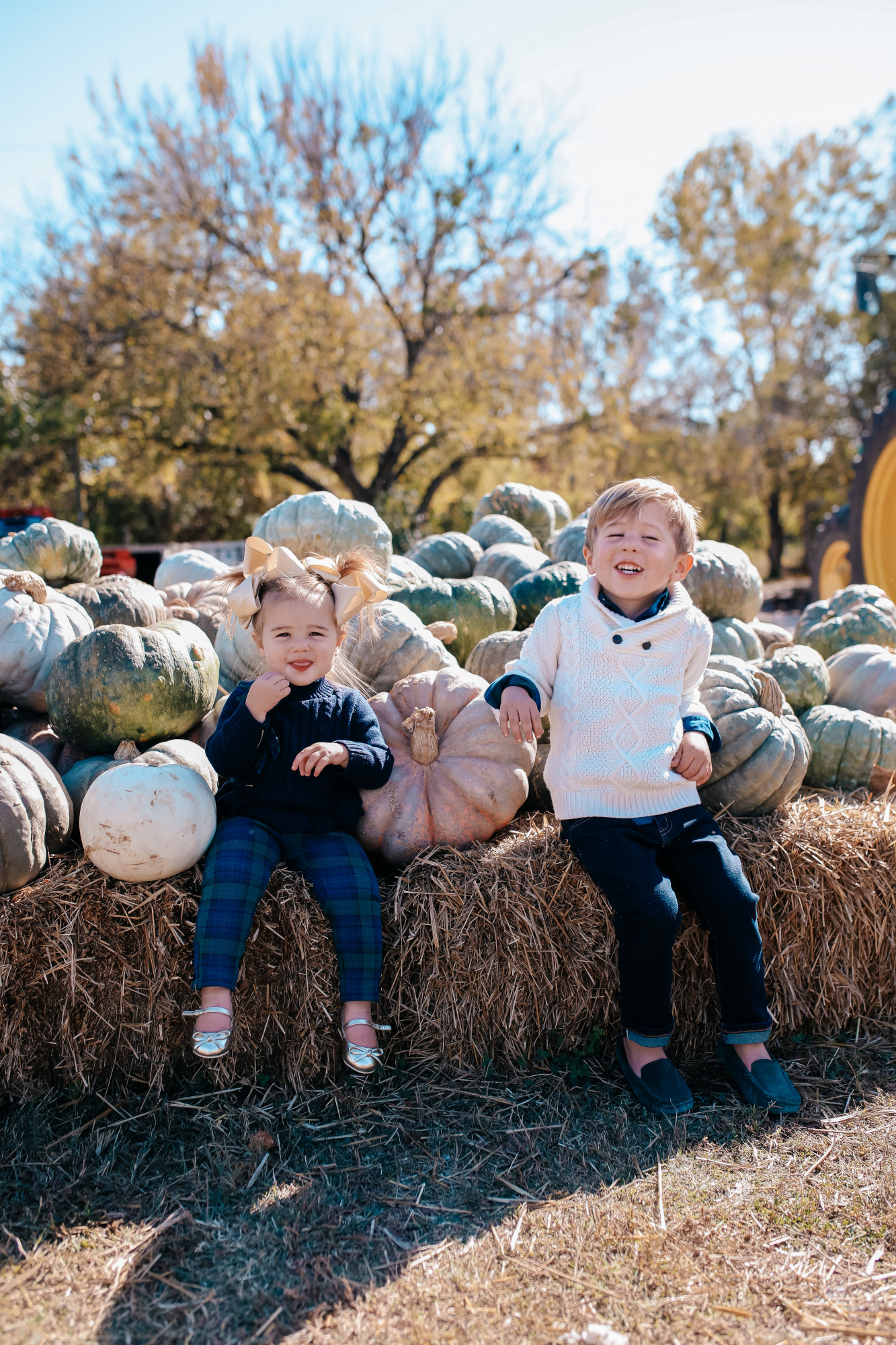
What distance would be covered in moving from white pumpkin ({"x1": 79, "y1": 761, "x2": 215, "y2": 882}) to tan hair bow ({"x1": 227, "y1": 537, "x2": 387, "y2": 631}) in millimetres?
578

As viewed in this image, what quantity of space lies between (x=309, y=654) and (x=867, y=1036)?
2.23 m

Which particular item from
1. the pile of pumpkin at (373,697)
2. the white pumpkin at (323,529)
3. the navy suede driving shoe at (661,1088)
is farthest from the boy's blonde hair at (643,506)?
the navy suede driving shoe at (661,1088)

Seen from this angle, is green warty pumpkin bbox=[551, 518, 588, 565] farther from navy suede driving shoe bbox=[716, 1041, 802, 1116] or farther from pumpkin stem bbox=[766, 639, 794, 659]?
navy suede driving shoe bbox=[716, 1041, 802, 1116]

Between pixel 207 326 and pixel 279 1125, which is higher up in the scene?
pixel 207 326

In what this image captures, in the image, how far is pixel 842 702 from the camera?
4070mm

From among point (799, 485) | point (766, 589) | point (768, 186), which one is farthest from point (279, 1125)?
point (768, 186)

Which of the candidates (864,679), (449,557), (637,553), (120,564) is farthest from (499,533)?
(120,564)

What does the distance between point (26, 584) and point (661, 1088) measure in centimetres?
283

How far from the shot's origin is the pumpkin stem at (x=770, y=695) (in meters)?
3.30

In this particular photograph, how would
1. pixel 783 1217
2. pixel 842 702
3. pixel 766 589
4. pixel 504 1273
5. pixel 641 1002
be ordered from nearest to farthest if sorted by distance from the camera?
pixel 504 1273 → pixel 783 1217 → pixel 641 1002 → pixel 842 702 → pixel 766 589

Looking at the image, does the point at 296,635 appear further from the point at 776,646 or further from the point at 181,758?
the point at 776,646

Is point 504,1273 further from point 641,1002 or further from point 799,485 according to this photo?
point 799,485

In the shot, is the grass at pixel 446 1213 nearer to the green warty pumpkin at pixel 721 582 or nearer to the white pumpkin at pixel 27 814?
the white pumpkin at pixel 27 814

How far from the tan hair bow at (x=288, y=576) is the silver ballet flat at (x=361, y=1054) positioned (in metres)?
1.23
